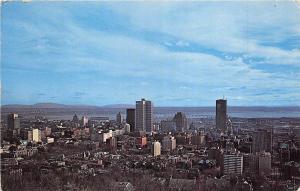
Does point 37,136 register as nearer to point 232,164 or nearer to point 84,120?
point 84,120

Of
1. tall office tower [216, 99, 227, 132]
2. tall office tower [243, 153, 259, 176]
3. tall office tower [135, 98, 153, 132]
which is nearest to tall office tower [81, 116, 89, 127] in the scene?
tall office tower [135, 98, 153, 132]

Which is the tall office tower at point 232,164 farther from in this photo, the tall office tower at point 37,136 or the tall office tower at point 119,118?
the tall office tower at point 37,136

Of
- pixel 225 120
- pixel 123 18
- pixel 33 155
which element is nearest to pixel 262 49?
pixel 225 120

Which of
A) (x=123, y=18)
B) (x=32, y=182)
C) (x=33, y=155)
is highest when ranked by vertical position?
(x=123, y=18)

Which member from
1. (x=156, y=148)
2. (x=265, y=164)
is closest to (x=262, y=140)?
(x=265, y=164)

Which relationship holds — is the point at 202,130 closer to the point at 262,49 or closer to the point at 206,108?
the point at 206,108

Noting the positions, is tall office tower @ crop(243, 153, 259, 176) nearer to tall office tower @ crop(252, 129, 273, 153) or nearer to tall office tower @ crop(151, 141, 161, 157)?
tall office tower @ crop(252, 129, 273, 153)
